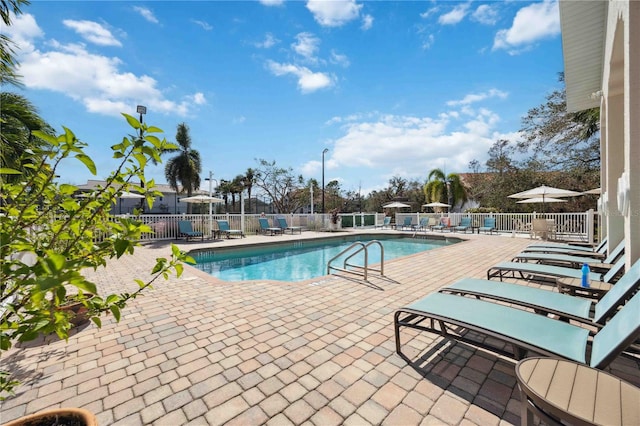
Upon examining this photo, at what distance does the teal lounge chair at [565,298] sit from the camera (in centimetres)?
220

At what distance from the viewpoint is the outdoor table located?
3.91ft

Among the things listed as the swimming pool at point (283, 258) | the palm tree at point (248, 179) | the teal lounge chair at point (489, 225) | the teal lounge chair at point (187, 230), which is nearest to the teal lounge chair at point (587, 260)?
the swimming pool at point (283, 258)

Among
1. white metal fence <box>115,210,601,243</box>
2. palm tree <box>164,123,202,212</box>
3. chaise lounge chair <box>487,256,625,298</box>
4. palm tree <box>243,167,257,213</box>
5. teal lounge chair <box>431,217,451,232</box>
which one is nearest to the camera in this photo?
chaise lounge chair <box>487,256,625,298</box>

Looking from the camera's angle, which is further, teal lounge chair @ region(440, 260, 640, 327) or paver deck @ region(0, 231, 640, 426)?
teal lounge chair @ region(440, 260, 640, 327)

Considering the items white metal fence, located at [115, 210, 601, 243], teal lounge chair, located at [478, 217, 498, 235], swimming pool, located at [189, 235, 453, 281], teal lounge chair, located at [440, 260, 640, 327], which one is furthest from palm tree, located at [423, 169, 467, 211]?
teal lounge chair, located at [440, 260, 640, 327]

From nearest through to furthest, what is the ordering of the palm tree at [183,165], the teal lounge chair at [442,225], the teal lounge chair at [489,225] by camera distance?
the teal lounge chair at [489,225] → the teal lounge chair at [442,225] → the palm tree at [183,165]

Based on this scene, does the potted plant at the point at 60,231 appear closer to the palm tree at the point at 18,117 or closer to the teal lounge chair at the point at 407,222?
the palm tree at the point at 18,117

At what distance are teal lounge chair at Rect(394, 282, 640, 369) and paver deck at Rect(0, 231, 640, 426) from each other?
34 centimetres

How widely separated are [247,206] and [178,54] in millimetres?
29208

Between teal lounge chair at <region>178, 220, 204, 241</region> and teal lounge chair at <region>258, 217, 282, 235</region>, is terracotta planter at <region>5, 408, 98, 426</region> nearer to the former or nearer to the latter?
teal lounge chair at <region>178, 220, 204, 241</region>

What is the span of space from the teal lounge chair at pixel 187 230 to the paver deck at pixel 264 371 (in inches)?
330

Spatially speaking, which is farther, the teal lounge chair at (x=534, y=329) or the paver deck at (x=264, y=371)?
the paver deck at (x=264, y=371)

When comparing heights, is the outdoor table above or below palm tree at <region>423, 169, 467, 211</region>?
below

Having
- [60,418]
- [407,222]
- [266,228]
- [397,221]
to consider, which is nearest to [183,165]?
[266,228]
